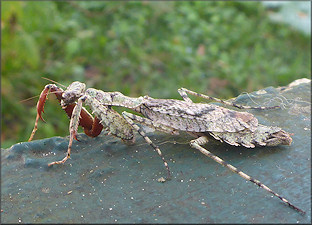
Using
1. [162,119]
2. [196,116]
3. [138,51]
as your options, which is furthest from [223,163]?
[138,51]

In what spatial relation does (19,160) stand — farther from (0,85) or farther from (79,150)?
(0,85)

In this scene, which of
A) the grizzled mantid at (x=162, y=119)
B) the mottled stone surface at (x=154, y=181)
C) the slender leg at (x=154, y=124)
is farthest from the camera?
the slender leg at (x=154, y=124)

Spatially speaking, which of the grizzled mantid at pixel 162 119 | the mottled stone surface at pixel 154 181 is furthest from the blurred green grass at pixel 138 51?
the mottled stone surface at pixel 154 181

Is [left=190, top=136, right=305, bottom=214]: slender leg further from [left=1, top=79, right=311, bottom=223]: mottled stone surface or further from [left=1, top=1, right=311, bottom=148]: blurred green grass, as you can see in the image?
[left=1, top=1, right=311, bottom=148]: blurred green grass

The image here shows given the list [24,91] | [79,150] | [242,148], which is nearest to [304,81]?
[242,148]

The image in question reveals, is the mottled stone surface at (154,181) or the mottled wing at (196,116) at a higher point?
the mottled wing at (196,116)

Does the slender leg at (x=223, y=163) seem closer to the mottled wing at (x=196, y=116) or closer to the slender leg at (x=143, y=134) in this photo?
the mottled wing at (x=196, y=116)

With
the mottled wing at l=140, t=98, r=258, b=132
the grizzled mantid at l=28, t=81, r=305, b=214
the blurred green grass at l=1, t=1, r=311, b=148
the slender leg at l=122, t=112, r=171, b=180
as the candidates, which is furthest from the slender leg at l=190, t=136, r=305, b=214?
the blurred green grass at l=1, t=1, r=311, b=148

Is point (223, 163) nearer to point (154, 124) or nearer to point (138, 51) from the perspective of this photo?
point (154, 124)
